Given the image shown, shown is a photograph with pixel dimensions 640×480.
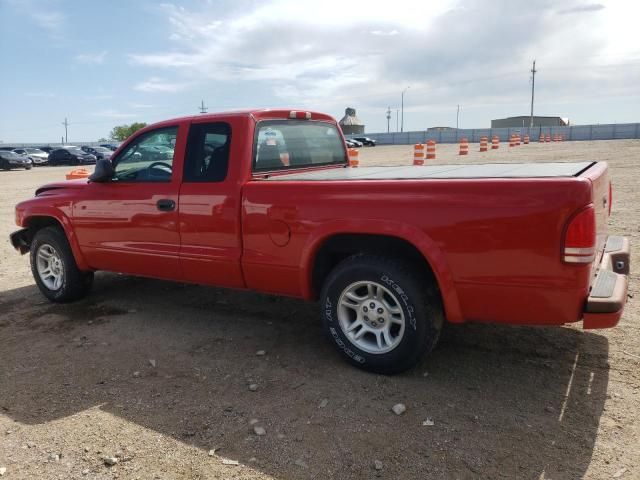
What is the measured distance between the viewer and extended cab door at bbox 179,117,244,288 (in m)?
4.17

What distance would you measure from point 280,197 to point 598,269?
2.22 metres

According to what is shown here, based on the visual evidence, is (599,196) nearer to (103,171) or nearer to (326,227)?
(326,227)

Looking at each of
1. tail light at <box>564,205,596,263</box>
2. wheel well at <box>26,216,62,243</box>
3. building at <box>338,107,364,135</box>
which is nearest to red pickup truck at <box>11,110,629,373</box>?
tail light at <box>564,205,596,263</box>

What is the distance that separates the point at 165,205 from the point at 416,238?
227 centimetres

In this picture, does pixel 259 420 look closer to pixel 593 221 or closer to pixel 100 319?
pixel 593 221

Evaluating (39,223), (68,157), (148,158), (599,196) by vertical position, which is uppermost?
(68,157)

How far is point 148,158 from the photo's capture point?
16.0 ft

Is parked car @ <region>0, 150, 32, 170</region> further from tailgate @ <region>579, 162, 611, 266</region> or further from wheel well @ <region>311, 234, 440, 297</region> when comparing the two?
tailgate @ <region>579, 162, 611, 266</region>

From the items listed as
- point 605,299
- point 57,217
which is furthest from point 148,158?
point 605,299

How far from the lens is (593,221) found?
2.87m

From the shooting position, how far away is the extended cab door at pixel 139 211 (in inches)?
180

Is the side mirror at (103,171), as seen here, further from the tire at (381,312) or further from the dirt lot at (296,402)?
the tire at (381,312)

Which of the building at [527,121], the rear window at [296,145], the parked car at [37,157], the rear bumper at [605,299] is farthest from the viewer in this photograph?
the building at [527,121]

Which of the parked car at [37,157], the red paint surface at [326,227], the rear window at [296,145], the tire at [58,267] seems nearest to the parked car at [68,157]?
the parked car at [37,157]
